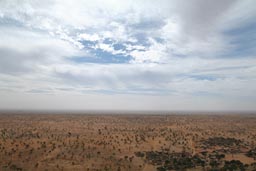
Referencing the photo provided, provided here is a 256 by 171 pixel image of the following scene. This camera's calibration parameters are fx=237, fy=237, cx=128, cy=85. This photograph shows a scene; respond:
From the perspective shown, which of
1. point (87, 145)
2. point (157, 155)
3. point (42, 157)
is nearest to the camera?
point (42, 157)

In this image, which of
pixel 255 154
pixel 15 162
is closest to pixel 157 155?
pixel 255 154

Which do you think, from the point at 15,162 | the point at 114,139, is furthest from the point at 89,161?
the point at 114,139

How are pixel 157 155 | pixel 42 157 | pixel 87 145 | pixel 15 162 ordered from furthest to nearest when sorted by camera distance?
pixel 87 145
pixel 157 155
pixel 42 157
pixel 15 162

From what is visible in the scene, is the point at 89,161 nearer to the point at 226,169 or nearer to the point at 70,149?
the point at 70,149

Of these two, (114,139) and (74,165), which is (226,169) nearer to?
(74,165)

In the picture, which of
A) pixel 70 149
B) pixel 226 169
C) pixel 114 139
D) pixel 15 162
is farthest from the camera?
pixel 114 139

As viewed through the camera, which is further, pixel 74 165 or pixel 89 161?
pixel 89 161

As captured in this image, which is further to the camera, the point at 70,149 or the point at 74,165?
the point at 70,149

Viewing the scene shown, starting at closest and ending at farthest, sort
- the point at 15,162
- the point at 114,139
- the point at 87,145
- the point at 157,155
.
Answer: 1. the point at 15,162
2. the point at 157,155
3. the point at 87,145
4. the point at 114,139
